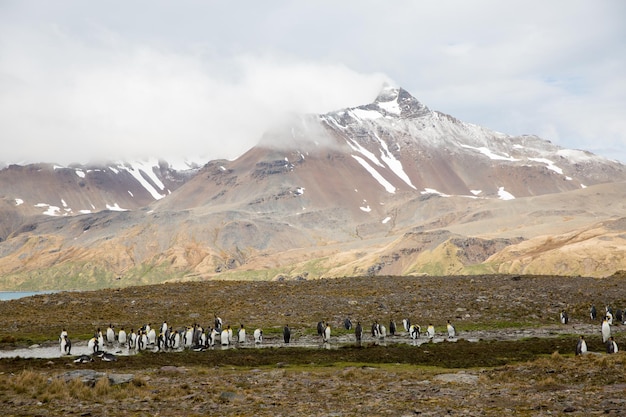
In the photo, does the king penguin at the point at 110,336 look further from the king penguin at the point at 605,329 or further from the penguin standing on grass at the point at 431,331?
the king penguin at the point at 605,329

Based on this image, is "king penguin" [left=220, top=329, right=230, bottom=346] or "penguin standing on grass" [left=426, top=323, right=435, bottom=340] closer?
"king penguin" [left=220, top=329, right=230, bottom=346]

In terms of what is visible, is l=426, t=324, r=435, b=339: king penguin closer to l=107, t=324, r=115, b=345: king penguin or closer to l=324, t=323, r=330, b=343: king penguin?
l=324, t=323, r=330, b=343: king penguin

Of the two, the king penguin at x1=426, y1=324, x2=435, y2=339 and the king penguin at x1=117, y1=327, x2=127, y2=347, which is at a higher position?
the king penguin at x1=117, y1=327, x2=127, y2=347

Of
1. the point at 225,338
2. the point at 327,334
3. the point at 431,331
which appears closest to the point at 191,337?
the point at 225,338

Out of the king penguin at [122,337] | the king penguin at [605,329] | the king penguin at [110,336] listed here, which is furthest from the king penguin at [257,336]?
the king penguin at [605,329]

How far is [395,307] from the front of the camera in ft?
161

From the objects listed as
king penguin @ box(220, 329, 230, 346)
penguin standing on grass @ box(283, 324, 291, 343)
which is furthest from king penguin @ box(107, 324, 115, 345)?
penguin standing on grass @ box(283, 324, 291, 343)

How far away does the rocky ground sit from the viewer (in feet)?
61.5

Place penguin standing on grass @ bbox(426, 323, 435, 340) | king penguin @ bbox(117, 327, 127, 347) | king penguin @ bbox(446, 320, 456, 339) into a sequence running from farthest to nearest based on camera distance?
1. king penguin @ bbox(446, 320, 456, 339)
2. penguin standing on grass @ bbox(426, 323, 435, 340)
3. king penguin @ bbox(117, 327, 127, 347)

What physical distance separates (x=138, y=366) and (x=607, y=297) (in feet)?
130

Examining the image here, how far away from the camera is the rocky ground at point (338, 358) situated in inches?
738

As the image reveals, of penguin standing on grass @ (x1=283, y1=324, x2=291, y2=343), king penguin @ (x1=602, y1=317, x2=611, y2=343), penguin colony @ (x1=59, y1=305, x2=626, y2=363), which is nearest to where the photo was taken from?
king penguin @ (x1=602, y1=317, x2=611, y2=343)

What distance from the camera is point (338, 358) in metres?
30.0

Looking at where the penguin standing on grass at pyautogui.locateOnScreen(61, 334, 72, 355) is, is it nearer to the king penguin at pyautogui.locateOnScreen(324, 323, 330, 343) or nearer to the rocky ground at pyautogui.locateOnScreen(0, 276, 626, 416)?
the rocky ground at pyautogui.locateOnScreen(0, 276, 626, 416)
